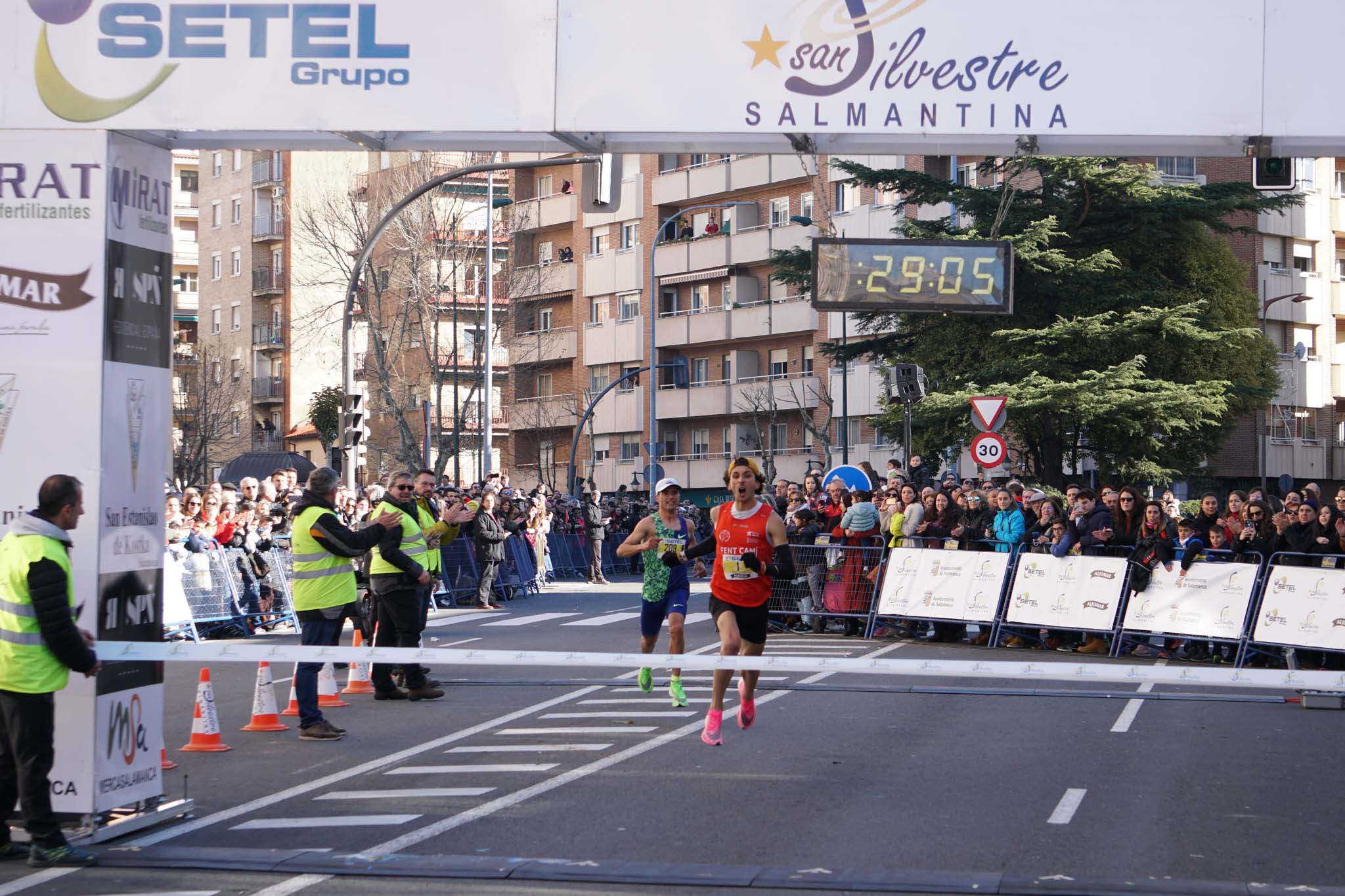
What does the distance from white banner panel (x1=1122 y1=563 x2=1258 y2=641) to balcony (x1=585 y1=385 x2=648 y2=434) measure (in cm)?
5401

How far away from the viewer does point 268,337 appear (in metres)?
83.5

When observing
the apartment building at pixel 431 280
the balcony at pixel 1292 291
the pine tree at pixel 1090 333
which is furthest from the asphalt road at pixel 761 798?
the balcony at pixel 1292 291

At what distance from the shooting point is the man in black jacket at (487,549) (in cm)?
2791

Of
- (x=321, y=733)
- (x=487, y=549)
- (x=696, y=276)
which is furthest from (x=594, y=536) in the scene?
(x=696, y=276)

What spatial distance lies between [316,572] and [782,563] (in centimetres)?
361

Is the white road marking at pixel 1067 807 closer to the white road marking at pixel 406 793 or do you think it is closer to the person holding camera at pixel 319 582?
the white road marking at pixel 406 793

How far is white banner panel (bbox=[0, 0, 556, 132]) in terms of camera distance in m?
8.96

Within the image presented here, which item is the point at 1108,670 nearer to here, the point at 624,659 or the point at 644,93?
the point at 624,659

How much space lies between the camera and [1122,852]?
8.59 metres

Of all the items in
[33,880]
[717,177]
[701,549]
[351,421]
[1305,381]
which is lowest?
[33,880]

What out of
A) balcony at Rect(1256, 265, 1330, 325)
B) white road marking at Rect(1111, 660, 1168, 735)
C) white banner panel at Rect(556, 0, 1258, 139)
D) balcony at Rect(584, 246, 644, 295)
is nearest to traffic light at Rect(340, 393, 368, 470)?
white road marking at Rect(1111, 660, 1168, 735)

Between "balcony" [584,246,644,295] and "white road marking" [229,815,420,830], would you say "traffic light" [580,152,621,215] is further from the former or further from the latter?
"balcony" [584,246,644,295]

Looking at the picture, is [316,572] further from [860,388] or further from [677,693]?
[860,388]

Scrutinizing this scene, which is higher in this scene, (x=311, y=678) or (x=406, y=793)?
(x=311, y=678)
